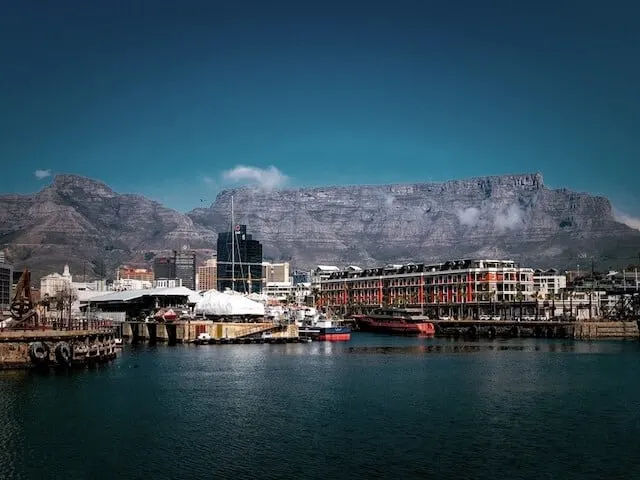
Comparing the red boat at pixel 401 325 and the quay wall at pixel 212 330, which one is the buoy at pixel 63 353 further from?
the red boat at pixel 401 325

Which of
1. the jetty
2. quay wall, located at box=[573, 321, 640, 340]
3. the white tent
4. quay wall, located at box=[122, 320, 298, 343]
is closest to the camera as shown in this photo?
the jetty

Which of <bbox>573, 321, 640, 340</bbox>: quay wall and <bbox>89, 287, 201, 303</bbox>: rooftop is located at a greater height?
<bbox>89, 287, 201, 303</bbox>: rooftop

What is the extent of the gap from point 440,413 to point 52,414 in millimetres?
27913

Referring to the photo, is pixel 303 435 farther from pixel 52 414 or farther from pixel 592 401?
pixel 592 401

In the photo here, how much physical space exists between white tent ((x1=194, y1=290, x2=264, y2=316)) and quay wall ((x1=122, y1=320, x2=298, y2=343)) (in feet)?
21.6

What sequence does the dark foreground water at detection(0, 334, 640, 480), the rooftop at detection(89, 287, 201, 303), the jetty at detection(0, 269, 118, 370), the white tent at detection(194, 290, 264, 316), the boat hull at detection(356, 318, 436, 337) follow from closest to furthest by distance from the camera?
1. the dark foreground water at detection(0, 334, 640, 480)
2. the jetty at detection(0, 269, 118, 370)
3. the white tent at detection(194, 290, 264, 316)
4. the rooftop at detection(89, 287, 201, 303)
5. the boat hull at detection(356, 318, 436, 337)

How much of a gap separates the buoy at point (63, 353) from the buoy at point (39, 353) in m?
1.35

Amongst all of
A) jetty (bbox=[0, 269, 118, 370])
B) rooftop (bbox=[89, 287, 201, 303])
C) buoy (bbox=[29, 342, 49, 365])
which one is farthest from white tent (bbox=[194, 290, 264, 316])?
buoy (bbox=[29, 342, 49, 365])

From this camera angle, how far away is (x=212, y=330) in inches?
5251

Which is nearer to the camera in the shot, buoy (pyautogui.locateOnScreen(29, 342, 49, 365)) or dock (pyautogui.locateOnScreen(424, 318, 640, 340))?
buoy (pyautogui.locateOnScreen(29, 342, 49, 365))

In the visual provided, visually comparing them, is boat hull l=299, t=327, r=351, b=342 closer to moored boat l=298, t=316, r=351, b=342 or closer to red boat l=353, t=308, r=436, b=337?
moored boat l=298, t=316, r=351, b=342

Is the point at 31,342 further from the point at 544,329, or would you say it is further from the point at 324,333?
the point at 544,329

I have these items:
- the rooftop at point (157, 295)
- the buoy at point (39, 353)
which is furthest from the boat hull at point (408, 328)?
the buoy at point (39, 353)

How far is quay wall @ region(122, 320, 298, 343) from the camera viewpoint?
437 ft
